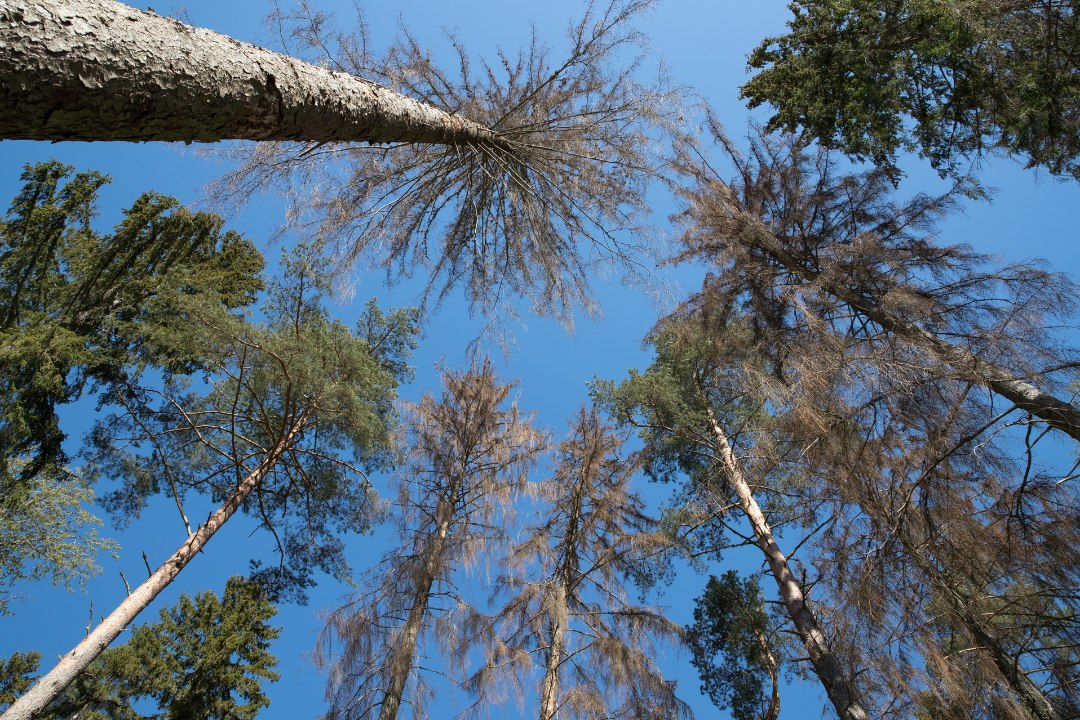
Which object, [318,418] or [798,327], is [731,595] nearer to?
[798,327]

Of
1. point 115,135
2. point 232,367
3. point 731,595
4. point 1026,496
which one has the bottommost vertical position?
point 1026,496

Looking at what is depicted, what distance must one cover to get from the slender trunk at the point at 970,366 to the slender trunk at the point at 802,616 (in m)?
2.36

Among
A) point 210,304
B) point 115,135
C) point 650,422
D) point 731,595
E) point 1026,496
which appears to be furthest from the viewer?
point 650,422

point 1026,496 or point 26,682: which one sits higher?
point 26,682

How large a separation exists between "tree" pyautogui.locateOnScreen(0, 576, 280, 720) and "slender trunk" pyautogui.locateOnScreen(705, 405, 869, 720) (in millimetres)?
6533

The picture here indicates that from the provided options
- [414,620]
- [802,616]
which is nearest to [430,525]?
[414,620]

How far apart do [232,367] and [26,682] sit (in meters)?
5.16

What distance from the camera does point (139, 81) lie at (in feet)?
6.30

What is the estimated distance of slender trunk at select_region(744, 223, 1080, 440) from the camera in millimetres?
4145

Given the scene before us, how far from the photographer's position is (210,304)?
24.6 ft

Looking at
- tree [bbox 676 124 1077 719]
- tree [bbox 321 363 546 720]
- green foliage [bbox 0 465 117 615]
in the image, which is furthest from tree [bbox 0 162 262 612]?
tree [bbox 676 124 1077 719]

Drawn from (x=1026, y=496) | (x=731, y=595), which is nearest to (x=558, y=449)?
(x=731, y=595)

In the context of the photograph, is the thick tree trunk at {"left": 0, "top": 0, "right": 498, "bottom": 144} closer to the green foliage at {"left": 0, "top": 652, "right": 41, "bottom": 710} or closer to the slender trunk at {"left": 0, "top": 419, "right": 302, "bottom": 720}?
the slender trunk at {"left": 0, "top": 419, "right": 302, "bottom": 720}

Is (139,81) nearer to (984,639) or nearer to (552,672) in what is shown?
(984,639)
